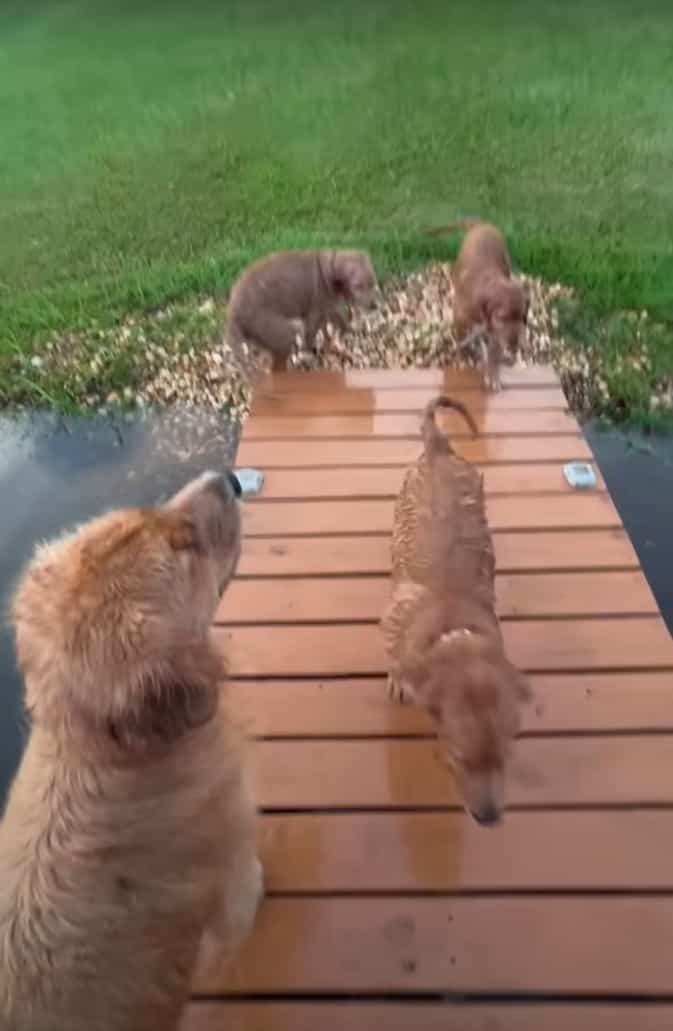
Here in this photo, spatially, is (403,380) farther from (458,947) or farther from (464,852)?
(458,947)

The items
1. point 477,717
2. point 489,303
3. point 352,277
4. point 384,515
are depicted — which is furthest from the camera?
point 352,277

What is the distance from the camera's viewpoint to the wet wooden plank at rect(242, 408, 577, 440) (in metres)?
3.46

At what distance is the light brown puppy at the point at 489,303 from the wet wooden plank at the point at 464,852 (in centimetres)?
197

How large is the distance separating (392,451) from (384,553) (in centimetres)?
58

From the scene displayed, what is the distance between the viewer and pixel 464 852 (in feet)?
6.86

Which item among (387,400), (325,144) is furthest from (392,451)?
(325,144)

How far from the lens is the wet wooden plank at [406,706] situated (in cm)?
235

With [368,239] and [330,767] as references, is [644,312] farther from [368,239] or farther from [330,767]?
[330,767]

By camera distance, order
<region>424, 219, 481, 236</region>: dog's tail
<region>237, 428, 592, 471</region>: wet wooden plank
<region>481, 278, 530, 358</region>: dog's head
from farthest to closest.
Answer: <region>424, 219, 481, 236</region>: dog's tail, <region>481, 278, 530, 358</region>: dog's head, <region>237, 428, 592, 471</region>: wet wooden plank

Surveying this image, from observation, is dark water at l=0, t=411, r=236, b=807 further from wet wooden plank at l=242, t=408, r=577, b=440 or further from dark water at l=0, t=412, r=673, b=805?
wet wooden plank at l=242, t=408, r=577, b=440

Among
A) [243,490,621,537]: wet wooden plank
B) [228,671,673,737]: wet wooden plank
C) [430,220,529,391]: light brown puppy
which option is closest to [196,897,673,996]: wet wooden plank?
[228,671,673,737]: wet wooden plank

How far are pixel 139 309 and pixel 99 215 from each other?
125cm

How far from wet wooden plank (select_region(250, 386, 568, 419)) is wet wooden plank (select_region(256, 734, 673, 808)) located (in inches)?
62.9

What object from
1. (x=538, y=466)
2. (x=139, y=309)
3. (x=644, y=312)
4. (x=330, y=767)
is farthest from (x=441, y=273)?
(x=330, y=767)
